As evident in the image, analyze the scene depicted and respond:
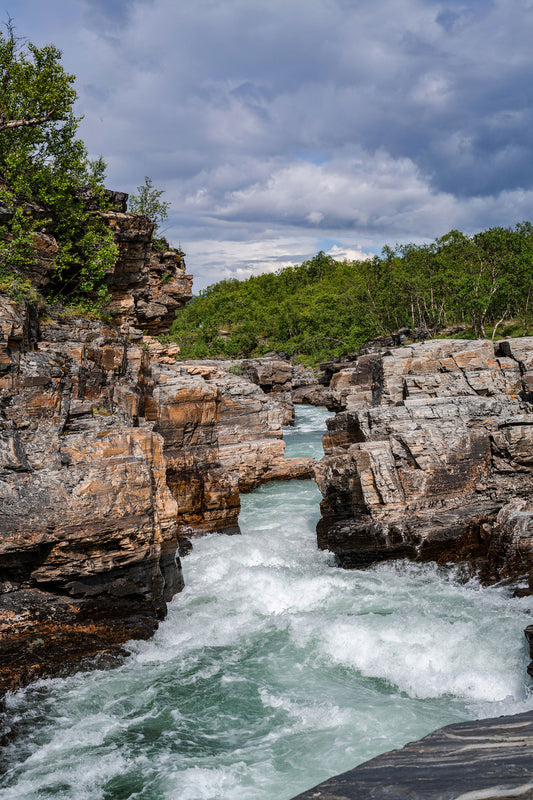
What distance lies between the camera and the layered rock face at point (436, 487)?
13.1 m

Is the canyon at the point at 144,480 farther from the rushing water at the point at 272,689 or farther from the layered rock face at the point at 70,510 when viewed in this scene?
the rushing water at the point at 272,689

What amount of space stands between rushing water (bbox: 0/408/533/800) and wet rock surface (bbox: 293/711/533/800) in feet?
10.2

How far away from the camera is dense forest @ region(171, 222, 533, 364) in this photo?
183 ft

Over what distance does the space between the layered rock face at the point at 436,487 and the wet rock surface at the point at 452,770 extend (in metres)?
8.04

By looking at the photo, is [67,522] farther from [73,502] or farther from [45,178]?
[45,178]

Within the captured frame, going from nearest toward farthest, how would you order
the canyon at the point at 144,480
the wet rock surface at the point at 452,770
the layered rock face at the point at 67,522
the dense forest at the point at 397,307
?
the wet rock surface at the point at 452,770 → the layered rock face at the point at 67,522 → the canyon at the point at 144,480 → the dense forest at the point at 397,307

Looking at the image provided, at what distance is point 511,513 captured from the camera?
12906 millimetres

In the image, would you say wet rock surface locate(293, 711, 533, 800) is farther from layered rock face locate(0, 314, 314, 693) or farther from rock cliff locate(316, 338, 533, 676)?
rock cliff locate(316, 338, 533, 676)

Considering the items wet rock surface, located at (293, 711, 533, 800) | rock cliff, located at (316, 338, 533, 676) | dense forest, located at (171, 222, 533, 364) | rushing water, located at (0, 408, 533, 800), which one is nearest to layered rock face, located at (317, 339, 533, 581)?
rock cliff, located at (316, 338, 533, 676)

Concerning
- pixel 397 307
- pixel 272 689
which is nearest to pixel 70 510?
pixel 272 689

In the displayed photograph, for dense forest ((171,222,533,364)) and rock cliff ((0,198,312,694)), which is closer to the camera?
rock cliff ((0,198,312,694))

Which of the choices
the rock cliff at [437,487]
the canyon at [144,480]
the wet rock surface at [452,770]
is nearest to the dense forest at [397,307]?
the canyon at [144,480]

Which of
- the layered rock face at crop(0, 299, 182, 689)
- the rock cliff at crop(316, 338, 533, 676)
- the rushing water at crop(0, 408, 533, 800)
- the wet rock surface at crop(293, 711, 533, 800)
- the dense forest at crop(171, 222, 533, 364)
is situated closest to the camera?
the wet rock surface at crop(293, 711, 533, 800)

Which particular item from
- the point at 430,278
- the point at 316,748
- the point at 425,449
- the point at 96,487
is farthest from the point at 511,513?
the point at 430,278
